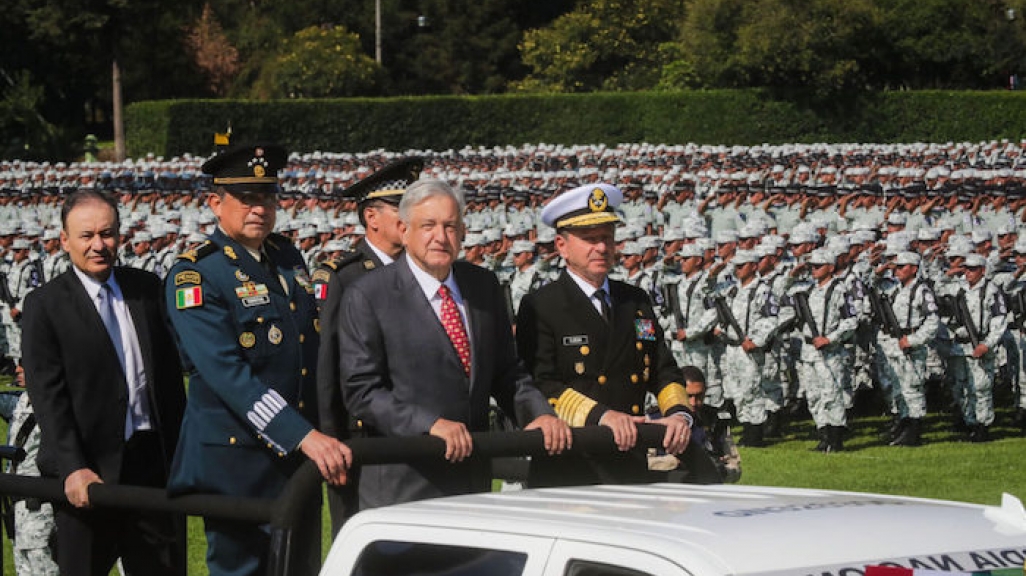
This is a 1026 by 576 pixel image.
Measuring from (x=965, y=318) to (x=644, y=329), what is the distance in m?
11.5

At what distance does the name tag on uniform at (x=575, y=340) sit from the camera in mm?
6250

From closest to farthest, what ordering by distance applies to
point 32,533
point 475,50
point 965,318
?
point 32,533 < point 965,318 < point 475,50

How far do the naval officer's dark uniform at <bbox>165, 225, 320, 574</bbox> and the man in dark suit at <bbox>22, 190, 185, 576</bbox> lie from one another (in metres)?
0.40

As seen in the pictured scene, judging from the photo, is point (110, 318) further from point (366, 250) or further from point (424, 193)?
point (424, 193)

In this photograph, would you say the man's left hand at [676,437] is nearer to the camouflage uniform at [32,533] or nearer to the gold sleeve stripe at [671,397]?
the gold sleeve stripe at [671,397]

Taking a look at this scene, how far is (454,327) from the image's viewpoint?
532cm

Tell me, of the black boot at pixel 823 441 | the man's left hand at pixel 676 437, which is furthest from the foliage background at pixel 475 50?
the man's left hand at pixel 676 437

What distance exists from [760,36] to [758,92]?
2458mm

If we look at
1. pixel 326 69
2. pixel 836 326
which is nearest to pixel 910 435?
pixel 836 326

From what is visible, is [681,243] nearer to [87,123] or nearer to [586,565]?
[586,565]

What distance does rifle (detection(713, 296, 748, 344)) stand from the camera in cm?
1720

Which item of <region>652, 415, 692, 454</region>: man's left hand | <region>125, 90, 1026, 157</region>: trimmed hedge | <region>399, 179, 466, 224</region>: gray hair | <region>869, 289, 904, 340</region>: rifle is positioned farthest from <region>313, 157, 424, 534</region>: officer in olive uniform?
<region>125, 90, 1026, 157</region>: trimmed hedge

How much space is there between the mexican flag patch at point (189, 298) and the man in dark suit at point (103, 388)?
0.60 meters

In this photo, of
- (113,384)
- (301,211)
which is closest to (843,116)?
(301,211)
